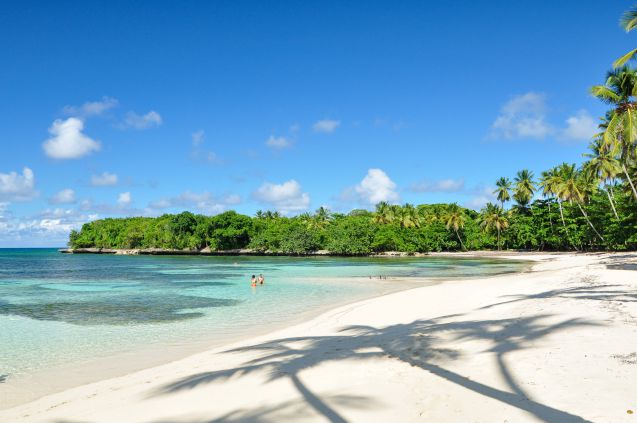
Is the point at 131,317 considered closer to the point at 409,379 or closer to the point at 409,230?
the point at 409,379

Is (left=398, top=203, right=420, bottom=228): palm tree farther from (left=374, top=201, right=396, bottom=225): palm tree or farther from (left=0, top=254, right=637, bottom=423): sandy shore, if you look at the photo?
(left=0, top=254, right=637, bottom=423): sandy shore

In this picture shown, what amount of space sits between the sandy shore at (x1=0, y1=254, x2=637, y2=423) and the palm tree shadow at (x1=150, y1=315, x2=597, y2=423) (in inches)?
1.0

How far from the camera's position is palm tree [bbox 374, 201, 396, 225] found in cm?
10512

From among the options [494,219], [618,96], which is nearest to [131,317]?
[618,96]

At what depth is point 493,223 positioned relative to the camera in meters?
87.4

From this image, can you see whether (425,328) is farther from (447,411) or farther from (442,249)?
(442,249)

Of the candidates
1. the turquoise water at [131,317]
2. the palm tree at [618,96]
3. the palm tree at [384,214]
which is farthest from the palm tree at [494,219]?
the turquoise water at [131,317]

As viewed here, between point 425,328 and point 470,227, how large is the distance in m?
85.7

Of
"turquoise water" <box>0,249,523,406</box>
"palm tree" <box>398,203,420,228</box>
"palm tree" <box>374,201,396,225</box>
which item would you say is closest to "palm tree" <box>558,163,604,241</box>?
"palm tree" <box>398,203,420,228</box>

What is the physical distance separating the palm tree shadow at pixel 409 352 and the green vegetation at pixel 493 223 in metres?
16.9

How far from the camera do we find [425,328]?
39.6 ft

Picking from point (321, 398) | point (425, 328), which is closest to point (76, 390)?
point (321, 398)

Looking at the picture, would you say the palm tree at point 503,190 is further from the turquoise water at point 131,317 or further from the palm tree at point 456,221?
the turquoise water at point 131,317

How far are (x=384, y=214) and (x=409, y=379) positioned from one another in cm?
9965
